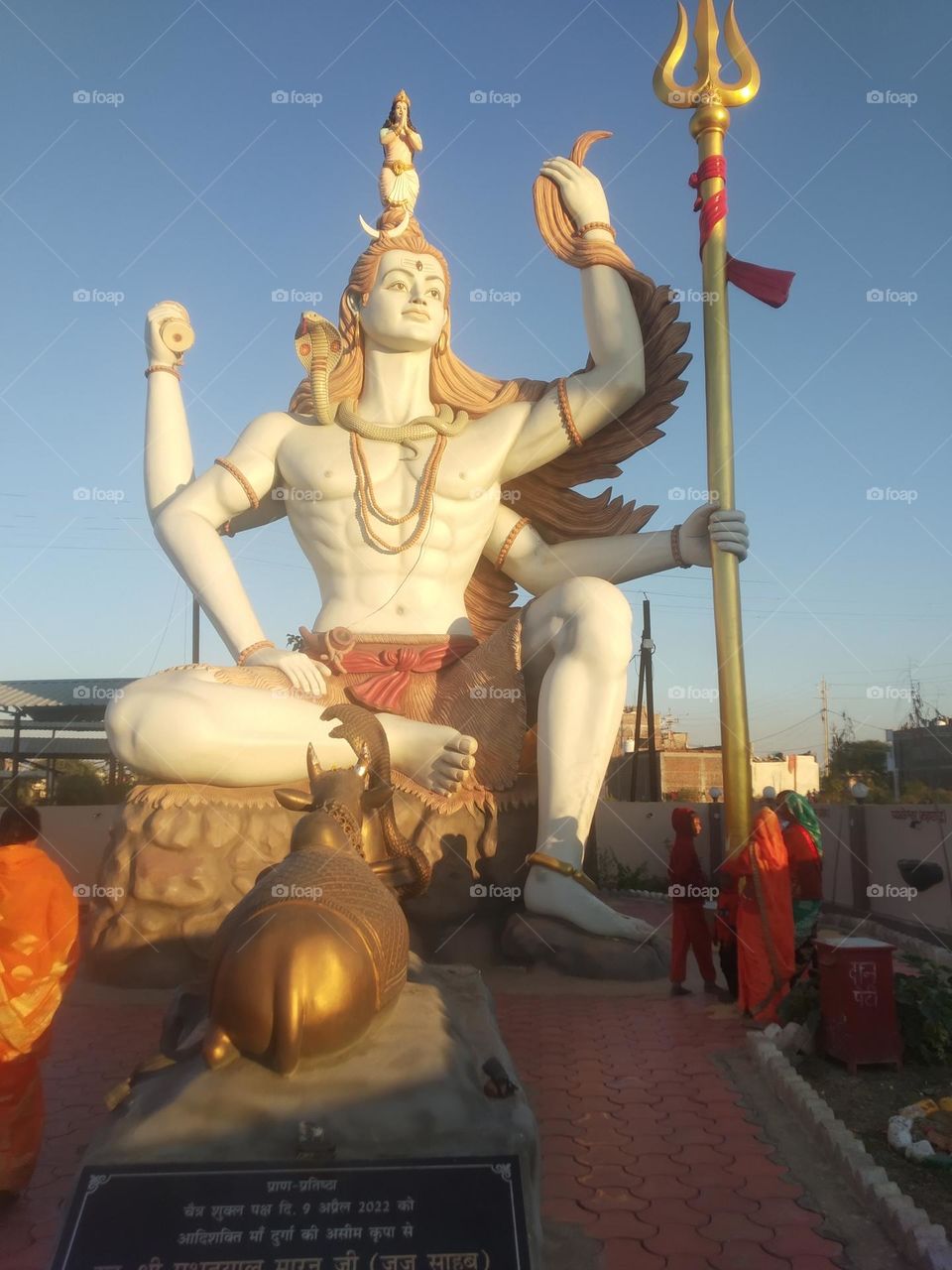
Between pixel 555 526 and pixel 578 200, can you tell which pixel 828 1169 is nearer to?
pixel 555 526

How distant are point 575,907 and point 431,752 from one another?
95 cm

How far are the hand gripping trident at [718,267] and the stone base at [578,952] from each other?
0.72m

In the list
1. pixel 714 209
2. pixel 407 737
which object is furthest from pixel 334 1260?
pixel 714 209

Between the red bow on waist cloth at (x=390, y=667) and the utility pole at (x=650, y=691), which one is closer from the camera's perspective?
the red bow on waist cloth at (x=390, y=667)

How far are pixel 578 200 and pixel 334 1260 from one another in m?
4.95

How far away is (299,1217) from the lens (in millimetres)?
1722

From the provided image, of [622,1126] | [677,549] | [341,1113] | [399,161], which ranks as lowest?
[622,1126]

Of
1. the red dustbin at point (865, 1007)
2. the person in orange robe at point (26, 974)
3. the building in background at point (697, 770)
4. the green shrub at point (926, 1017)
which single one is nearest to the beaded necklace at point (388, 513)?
the person in orange robe at point (26, 974)

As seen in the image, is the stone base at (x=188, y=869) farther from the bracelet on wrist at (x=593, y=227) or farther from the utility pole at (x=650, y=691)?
the utility pole at (x=650, y=691)

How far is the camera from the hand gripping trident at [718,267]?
188 inches

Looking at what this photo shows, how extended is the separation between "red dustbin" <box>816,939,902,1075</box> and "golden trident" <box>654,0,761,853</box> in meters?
0.94

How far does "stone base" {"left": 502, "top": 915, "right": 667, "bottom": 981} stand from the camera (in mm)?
4562

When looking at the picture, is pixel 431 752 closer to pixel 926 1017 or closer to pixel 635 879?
pixel 926 1017

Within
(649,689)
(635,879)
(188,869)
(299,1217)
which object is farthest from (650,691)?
(299,1217)
